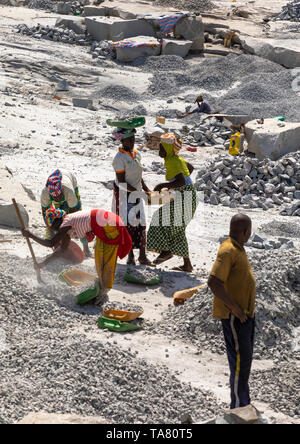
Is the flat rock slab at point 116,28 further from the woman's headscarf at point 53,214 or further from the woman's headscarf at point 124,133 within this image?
the woman's headscarf at point 53,214

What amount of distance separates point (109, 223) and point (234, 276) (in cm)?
205

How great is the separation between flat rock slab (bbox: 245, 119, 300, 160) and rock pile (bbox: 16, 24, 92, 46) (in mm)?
9674

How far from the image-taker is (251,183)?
34.9ft

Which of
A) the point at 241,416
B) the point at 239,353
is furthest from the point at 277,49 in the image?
the point at 241,416

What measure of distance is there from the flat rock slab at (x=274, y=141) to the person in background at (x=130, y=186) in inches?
201

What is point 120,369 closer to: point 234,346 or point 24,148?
point 234,346

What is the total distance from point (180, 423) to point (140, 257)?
333 centimetres

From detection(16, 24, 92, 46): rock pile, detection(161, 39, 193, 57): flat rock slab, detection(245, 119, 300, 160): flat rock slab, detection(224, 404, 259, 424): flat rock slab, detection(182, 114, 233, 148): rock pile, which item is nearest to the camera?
detection(224, 404, 259, 424): flat rock slab

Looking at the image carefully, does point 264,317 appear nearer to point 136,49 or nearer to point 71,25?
point 136,49

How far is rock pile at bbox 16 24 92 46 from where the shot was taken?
65.3ft

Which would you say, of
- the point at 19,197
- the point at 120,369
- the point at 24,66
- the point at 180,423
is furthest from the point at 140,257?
the point at 24,66

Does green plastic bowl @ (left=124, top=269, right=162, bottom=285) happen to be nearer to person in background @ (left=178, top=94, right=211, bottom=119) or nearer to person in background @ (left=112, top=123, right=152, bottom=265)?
person in background @ (left=112, top=123, right=152, bottom=265)

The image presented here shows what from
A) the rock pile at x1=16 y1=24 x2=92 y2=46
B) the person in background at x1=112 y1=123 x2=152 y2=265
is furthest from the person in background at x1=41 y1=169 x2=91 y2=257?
the rock pile at x1=16 y1=24 x2=92 y2=46

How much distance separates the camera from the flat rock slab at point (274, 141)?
39.0 ft
